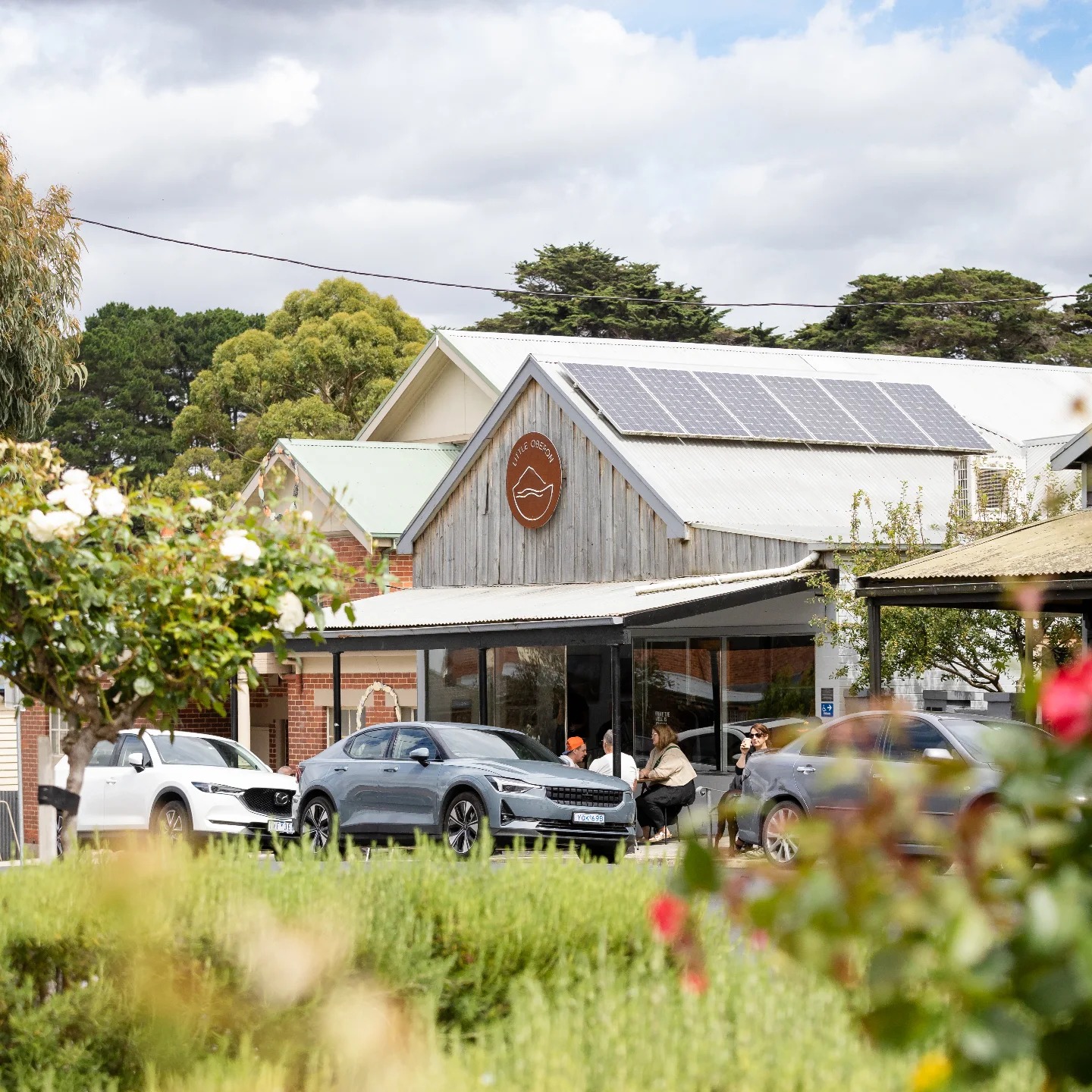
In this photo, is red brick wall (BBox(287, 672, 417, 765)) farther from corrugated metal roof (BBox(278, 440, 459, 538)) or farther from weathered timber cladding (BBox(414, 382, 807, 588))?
corrugated metal roof (BBox(278, 440, 459, 538))

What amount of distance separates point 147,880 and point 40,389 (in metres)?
15.6

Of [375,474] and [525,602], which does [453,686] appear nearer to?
[525,602]

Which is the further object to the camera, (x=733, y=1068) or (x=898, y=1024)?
(x=733, y=1068)

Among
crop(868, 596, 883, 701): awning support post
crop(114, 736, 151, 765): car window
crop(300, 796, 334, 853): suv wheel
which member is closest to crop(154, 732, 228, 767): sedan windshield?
crop(114, 736, 151, 765): car window

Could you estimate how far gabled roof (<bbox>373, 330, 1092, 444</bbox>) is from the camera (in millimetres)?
31719

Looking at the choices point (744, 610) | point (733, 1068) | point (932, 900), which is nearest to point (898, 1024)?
point (932, 900)

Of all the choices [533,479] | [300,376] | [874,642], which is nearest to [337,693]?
[533,479]

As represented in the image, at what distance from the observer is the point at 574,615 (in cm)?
2198

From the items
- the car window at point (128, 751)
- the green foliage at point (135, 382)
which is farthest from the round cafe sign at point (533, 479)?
the green foliage at point (135, 382)

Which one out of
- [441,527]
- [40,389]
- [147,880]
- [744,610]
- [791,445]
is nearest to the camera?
[147,880]

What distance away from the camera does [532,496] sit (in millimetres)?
28547

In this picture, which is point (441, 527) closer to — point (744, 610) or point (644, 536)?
point (644, 536)

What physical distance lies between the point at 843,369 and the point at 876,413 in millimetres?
4445

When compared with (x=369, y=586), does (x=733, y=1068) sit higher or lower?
lower
